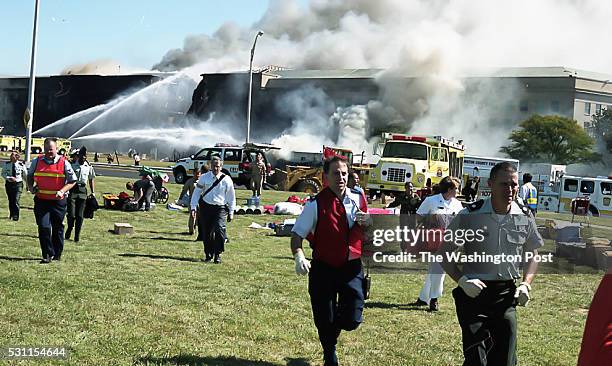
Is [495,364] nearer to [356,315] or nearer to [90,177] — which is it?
[356,315]

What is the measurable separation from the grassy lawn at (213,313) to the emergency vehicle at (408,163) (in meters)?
15.9

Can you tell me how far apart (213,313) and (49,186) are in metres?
3.64

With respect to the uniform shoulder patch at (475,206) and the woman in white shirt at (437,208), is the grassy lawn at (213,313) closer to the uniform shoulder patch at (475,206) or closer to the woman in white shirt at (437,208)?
the woman in white shirt at (437,208)

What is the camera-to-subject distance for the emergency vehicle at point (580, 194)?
32969 mm

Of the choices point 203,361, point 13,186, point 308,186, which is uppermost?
point 308,186

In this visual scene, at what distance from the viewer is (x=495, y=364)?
5.05 m

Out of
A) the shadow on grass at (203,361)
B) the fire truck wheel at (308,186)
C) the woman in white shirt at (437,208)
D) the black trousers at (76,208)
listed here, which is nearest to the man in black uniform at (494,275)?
the shadow on grass at (203,361)

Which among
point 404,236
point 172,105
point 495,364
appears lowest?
point 495,364

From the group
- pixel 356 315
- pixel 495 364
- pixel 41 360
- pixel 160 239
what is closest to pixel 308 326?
pixel 356 315

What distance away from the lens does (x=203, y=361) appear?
6.58m

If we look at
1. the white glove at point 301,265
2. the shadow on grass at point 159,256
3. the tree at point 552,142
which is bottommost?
the shadow on grass at point 159,256

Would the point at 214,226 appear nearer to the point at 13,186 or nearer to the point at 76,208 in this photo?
the point at 76,208

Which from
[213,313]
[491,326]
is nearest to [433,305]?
[213,313]

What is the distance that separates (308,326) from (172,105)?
3007 inches
